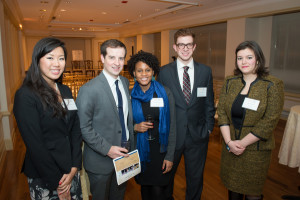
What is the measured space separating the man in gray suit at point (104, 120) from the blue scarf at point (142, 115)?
0.54 feet

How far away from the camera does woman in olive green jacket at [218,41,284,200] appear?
1773mm

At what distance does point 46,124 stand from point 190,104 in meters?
1.22

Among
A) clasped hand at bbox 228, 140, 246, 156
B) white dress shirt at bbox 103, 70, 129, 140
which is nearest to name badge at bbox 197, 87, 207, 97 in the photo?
clasped hand at bbox 228, 140, 246, 156

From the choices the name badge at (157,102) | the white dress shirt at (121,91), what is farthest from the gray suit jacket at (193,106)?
the white dress shirt at (121,91)

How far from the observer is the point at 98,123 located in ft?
5.16

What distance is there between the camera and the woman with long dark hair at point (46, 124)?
1212mm

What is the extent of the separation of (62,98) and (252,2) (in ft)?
22.6

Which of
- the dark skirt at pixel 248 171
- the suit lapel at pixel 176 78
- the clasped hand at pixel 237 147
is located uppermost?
the suit lapel at pixel 176 78

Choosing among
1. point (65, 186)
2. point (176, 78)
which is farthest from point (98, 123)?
point (176, 78)

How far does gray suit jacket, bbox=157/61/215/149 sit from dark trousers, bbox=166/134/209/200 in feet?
0.16

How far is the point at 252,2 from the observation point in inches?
255

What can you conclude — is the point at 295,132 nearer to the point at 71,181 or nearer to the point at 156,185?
the point at 156,185

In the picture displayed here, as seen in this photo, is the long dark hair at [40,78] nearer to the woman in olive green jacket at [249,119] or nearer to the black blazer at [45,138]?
the black blazer at [45,138]

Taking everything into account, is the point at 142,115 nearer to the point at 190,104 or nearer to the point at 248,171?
the point at 190,104
